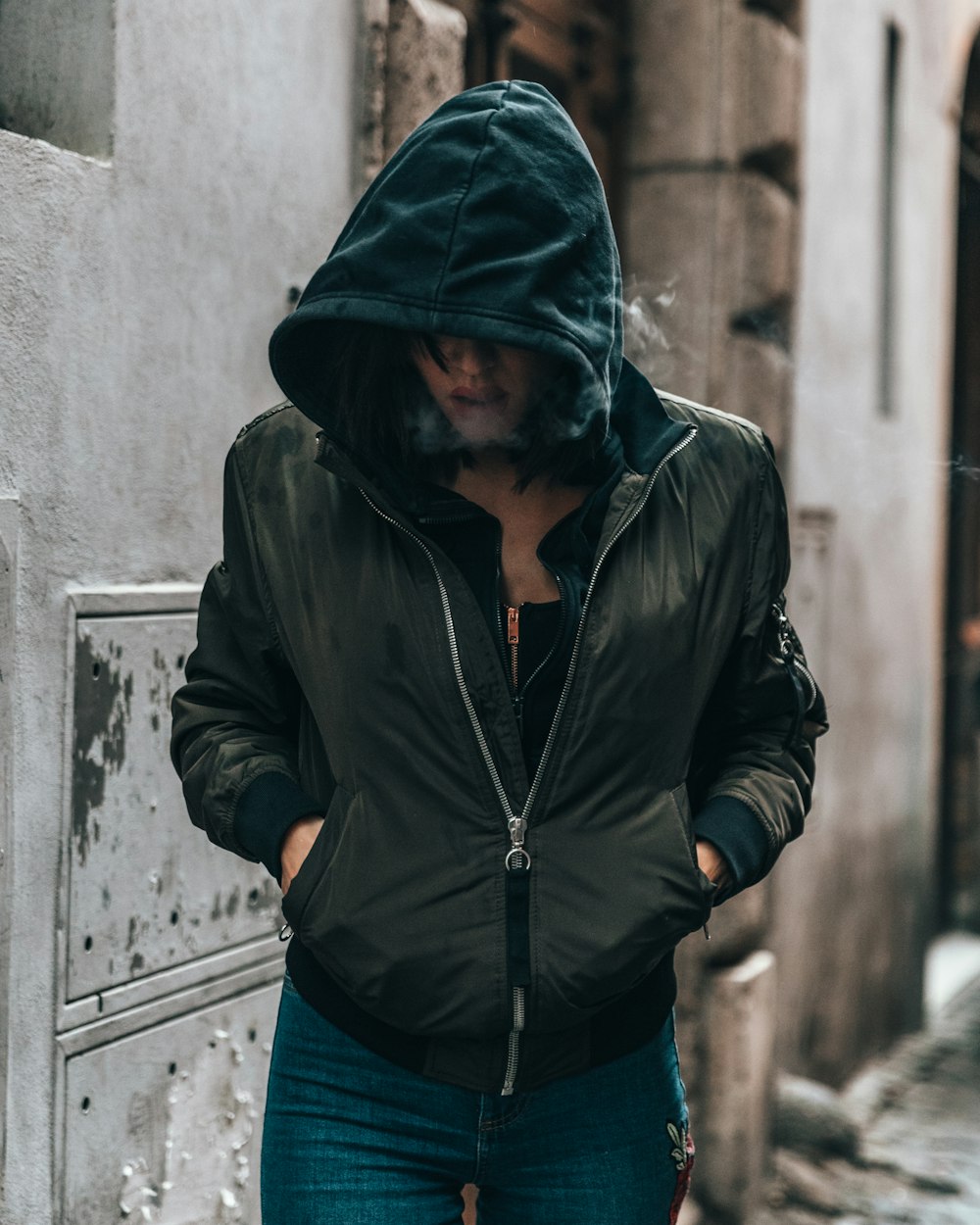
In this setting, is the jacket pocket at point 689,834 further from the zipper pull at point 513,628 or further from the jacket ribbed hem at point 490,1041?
the zipper pull at point 513,628

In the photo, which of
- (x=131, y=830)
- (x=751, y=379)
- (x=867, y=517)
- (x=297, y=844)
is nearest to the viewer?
(x=297, y=844)

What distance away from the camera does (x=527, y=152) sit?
77.6 inches

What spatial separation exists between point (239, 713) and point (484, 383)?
49cm

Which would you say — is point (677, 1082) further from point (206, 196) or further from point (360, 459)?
point (206, 196)

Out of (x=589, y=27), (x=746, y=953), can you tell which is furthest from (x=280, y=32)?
(x=746, y=953)

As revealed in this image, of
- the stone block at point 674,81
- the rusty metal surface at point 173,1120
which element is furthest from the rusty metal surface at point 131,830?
the stone block at point 674,81

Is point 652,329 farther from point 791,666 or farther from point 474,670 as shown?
point 474,670

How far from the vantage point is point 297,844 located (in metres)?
2.02

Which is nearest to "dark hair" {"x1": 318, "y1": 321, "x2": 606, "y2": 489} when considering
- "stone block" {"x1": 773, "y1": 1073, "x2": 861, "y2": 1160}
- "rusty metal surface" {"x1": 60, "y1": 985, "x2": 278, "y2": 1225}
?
"rusty metal surface" {"x1": 60, "y1": 985, "x2": 278, "y2": 1225}

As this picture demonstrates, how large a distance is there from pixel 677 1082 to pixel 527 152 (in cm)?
112

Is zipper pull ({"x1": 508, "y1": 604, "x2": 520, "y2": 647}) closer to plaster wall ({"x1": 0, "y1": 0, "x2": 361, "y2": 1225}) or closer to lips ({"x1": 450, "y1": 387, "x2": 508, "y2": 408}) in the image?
lips ({"x1": 450, "y1": 387, "x2": 508, "y2": 408})

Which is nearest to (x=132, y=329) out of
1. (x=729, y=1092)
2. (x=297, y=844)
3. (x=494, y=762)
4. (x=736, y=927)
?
(x=297, y=844)

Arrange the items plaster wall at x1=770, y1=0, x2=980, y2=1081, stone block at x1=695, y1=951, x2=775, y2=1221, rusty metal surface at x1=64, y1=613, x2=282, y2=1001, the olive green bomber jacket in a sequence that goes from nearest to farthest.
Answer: the olive green bomber jacket < rusty metal surface at x1=64, y1=613, x2=282, y2=1001 < stone block at x1=695, y1=951, x2=775, y2=1221 < plaster wall at x1=770, y1=0, x2=980, y2=1081

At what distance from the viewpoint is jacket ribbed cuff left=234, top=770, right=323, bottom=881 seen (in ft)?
6.63
